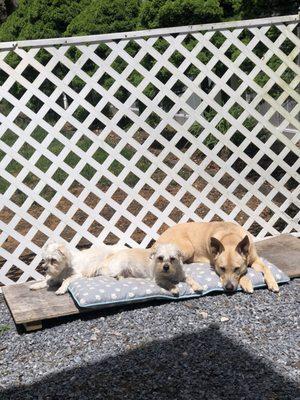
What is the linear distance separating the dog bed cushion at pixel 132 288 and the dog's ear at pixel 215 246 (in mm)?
157

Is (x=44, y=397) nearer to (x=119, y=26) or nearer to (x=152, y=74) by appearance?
(x=152, y=74)

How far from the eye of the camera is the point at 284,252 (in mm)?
4488

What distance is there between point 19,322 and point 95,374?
0.76 metres

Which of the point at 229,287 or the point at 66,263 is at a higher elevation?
the point at 229,287

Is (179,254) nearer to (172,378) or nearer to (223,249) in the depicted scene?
(223,249)

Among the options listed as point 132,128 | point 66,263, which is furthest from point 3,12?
point 66,263

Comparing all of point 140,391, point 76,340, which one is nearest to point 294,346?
point 140,391

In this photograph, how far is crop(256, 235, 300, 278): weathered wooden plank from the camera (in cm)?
414

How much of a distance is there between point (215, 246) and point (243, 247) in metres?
0.19

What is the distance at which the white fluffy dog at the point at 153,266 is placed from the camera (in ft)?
12.0

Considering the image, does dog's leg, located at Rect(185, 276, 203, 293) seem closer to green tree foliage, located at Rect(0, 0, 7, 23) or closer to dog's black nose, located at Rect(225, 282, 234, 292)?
dog's black nose, located at Rect(225, 282, 234, 292)

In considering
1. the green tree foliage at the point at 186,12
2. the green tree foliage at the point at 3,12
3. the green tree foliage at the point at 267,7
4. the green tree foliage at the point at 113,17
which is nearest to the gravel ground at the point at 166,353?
the green tree foliage at the point at 267,7

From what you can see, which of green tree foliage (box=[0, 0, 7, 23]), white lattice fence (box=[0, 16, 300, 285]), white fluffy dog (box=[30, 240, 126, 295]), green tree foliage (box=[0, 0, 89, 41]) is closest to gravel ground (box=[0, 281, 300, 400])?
white fluffy dog (box=[30, 240, 126, 295])

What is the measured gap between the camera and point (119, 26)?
31.2ft
